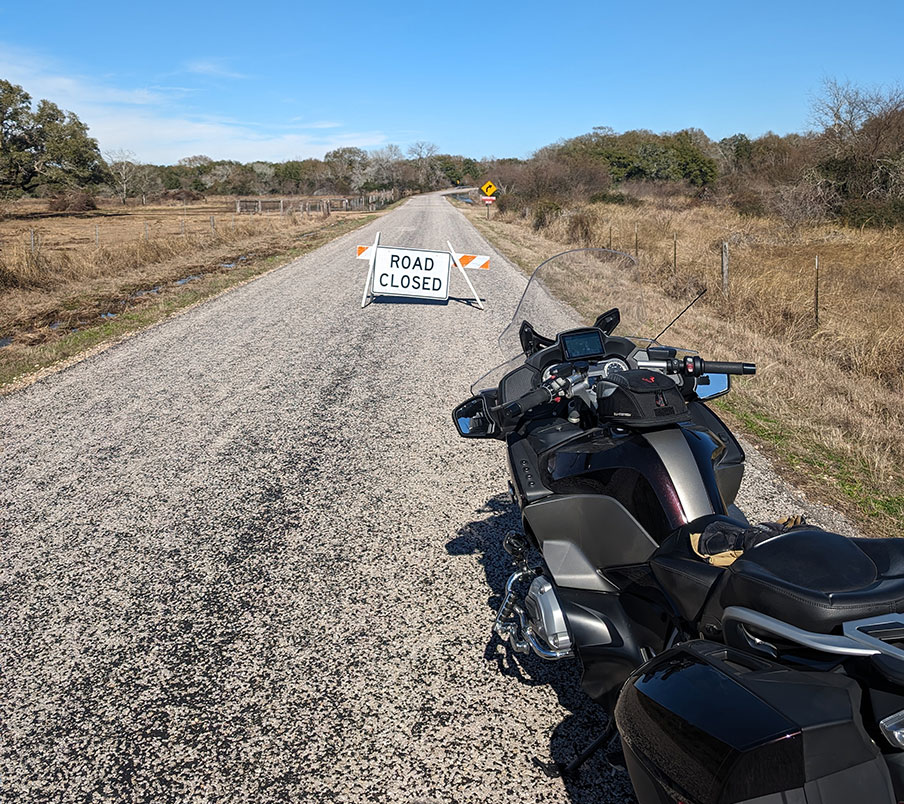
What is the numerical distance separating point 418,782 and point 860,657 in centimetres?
164

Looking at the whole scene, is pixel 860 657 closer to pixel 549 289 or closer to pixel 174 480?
pixel 549 289

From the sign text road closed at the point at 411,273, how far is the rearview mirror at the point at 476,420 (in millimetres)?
9770

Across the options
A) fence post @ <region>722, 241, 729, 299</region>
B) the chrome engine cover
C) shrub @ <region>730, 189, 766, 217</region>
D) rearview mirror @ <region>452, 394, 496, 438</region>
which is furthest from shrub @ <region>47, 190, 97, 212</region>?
the chrome engine cover

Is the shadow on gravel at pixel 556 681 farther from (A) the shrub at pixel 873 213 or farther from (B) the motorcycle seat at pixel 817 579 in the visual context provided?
(A) the shrub at pixel 873 213

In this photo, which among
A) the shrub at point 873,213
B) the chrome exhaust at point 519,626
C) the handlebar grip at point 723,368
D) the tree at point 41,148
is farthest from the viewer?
the tree at point 41,148

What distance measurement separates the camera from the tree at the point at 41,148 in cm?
4372

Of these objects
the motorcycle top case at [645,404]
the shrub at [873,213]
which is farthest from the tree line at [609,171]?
the motorcycle top case at [645,404]

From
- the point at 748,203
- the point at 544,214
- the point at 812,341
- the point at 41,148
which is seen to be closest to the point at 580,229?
the point at 544,214

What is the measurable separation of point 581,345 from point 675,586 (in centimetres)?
121

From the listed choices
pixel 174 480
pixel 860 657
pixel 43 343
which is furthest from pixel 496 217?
pixel 860 657

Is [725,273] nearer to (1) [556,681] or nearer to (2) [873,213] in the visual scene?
(1) [556,681]

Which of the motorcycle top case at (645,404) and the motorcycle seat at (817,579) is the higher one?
the motorcycle top case at (645,404)

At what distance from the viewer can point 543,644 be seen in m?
2.30

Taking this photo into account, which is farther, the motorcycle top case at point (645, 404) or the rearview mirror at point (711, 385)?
the rearview mirror at point (711, 385)
